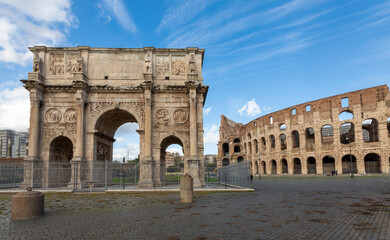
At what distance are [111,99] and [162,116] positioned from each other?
4081 millimetres

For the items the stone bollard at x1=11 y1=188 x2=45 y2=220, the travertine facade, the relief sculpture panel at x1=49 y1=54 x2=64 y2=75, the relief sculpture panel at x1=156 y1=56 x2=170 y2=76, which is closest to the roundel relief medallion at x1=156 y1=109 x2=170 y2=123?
the travertine facade

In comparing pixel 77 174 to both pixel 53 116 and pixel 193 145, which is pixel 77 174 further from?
pixel 193 145

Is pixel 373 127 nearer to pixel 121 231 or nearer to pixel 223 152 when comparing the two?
pixel 223 152

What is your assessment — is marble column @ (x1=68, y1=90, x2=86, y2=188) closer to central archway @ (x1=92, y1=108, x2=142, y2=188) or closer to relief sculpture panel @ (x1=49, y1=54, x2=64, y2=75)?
central archway @ (x1=92, y1=108, x2=142, y2=188)

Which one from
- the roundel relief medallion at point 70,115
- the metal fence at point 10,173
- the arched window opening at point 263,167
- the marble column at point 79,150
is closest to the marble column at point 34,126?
the metal fence at point 10,173

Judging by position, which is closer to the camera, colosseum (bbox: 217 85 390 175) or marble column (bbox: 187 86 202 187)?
marble column (bbox: 187 86 202 187)

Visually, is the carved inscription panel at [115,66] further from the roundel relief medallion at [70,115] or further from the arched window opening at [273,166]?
the arched window opening at [273,166]

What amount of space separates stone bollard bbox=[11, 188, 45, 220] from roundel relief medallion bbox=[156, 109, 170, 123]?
12.2 meters

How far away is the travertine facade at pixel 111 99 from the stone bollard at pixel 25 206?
33.7 ft

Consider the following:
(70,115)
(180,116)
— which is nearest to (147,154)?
(180,116)

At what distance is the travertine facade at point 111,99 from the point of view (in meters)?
18.9

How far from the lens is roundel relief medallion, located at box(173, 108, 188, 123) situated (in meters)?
20.0

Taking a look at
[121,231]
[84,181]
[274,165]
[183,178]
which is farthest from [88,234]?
[274,165]

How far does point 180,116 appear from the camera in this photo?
20016 mm
